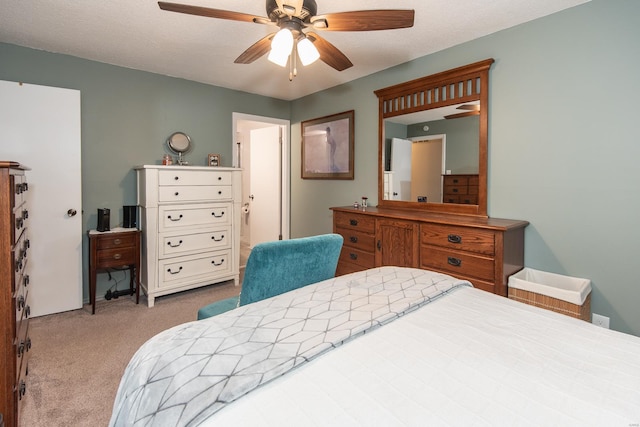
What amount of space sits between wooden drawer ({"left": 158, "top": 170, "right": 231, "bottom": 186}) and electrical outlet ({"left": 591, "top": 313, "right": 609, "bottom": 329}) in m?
3.46

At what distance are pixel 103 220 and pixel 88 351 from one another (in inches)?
51.0

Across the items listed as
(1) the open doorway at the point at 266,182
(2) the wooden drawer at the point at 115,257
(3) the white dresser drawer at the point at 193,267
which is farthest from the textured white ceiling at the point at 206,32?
(3) the white dresser drawer at the point at 193,267

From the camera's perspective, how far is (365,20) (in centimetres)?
176

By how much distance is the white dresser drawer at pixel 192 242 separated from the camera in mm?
3266

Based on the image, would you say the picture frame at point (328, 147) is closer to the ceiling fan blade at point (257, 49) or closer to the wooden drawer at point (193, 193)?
the wooden drawer at point (193, 193)

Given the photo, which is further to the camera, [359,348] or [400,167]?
[400,167]

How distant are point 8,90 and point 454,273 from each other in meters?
4.01

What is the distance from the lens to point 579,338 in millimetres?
1039

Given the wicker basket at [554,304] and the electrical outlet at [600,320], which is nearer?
the wicker basket at [554,304]

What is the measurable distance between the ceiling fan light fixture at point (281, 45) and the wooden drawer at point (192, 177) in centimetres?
184

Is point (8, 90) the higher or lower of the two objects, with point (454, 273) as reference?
higher

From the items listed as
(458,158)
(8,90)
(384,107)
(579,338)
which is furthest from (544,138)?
(8,90)

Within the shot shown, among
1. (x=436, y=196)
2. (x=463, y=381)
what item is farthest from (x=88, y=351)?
(x=436, y=196)

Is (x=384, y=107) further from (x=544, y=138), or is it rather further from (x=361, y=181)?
(x=544, y=138)
